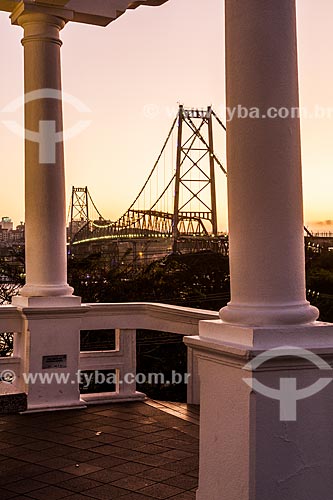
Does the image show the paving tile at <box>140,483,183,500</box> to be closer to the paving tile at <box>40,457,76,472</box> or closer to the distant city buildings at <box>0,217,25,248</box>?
the paving tile at <box>40,457,76,472</box>

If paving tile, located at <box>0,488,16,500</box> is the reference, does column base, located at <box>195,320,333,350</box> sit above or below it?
above

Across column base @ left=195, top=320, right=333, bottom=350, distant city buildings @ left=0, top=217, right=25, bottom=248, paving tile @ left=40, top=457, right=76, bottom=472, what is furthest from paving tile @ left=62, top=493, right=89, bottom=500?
distant city buildings @ left=0, top=217, right=25, bottom=248

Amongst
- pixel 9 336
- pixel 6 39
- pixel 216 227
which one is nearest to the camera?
pixel 6 39

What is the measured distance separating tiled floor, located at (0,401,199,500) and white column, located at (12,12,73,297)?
67.2 inches

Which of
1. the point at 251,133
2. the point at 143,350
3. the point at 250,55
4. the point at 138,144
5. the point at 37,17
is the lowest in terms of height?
the point at 143,350

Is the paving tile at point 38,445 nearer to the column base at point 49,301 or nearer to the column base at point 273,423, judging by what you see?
the column base at point 49,301

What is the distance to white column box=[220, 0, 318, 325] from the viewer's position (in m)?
4.87

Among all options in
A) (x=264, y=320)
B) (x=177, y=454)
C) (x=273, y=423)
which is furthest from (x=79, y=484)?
(x=264, y=320)

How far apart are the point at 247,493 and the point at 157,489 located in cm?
146

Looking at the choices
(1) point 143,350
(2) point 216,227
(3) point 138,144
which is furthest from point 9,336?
(3) point 138,144

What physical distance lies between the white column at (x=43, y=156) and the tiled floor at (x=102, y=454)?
171cm

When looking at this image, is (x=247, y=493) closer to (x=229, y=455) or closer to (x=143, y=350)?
(x=229, y=455)

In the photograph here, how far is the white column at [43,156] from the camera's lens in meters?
9.18

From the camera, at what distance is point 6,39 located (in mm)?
15016
